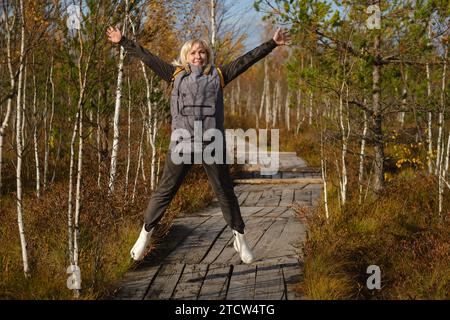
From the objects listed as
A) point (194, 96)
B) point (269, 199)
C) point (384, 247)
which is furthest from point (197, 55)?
point (269, 199)

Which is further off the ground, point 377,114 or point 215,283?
point 377,114

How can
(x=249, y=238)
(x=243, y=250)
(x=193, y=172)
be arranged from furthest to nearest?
(x=193, y=172)
(x=249, y=238)
(x=243, y=250)

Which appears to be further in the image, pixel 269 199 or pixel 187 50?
pixel 269 199

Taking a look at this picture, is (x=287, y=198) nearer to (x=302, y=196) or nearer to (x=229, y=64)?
(x=302, y=196)

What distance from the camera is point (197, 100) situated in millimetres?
3543

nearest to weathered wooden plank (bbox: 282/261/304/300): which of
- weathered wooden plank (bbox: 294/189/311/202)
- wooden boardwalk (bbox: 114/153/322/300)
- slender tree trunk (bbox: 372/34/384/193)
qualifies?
wooden boardwalk (bbox: 114/153/322/300)

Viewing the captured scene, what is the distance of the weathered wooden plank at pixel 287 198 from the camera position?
279 inches

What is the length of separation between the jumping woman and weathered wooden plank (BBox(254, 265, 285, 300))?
501mm

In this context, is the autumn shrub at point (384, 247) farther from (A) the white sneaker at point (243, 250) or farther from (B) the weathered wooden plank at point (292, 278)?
(A) the white sneaker at point (243, 250)

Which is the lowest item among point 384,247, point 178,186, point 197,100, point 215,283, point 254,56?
point 384,247

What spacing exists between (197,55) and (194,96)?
34 cm

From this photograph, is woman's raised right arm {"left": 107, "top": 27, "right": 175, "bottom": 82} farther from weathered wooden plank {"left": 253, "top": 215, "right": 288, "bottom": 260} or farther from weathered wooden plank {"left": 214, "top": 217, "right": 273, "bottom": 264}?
weathered wooden plank {"left": 253, "top": 215, "right": 288, "bottom": 260}

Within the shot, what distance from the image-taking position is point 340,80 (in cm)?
691
